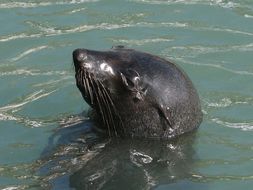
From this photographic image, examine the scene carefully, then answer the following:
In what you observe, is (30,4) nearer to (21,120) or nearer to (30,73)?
(30,73)

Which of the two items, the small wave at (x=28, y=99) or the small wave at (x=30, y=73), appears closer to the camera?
the small wave at (x=28, y=99)

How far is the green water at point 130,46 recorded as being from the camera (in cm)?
923

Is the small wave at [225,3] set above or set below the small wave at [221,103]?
above

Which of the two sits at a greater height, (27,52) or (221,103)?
(27,52)

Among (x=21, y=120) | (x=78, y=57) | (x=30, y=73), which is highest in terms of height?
(x=78, y=57)

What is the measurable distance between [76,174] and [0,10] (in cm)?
485

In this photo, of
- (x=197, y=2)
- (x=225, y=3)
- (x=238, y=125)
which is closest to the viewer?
(x=238, y=125)

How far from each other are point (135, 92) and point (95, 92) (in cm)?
43

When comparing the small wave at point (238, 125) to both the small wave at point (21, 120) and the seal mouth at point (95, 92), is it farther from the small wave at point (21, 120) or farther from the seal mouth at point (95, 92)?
the small wave at point (21, 120)

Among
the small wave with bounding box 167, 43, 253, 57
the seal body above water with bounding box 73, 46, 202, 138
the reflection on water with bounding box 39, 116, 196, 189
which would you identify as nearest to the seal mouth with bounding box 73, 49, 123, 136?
the seal body above water with bounding box 73, 46, 202, 138

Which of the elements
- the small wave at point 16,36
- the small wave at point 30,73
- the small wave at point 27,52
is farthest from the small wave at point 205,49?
the small wave at point 16,36

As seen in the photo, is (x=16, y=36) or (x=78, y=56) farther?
(x=16, y=36)

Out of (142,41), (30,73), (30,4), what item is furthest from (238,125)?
(30,4)

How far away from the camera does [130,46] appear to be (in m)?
12.0
